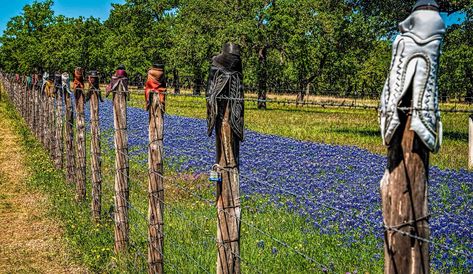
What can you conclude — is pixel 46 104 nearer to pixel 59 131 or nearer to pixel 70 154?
pixel 59 131

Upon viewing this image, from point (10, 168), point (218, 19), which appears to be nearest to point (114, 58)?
point (218, 19)

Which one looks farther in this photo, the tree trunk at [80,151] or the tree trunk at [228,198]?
the tree trunk at [80,151]

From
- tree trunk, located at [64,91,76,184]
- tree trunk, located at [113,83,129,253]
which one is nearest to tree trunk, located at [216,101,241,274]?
tree trunk, located at [113,83,129,253]

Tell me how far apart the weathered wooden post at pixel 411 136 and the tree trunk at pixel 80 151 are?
26.7ft

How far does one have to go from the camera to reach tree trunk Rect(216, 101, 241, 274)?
3.91m

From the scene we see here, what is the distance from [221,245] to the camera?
399 centimetres

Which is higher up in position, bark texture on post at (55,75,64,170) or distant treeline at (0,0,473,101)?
distant treeline at (0,0,473,101)

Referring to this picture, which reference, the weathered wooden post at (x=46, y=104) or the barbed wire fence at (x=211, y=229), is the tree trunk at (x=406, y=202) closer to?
→ the barbed wire fence at (x=211, y=229)

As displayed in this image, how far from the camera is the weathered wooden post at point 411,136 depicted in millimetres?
2266

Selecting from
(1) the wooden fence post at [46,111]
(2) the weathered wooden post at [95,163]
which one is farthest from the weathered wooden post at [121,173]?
(1) the wooden fence post at [46,111]

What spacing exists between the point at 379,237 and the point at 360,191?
2974mm

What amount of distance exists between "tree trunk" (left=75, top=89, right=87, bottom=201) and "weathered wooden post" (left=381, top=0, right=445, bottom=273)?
8138 mm

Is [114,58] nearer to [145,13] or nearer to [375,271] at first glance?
[145,13]

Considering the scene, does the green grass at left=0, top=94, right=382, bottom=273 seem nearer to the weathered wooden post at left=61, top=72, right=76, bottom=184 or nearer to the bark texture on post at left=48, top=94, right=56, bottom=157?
the weathered wooden post at left=61, top=72, right=76, bottom=184
